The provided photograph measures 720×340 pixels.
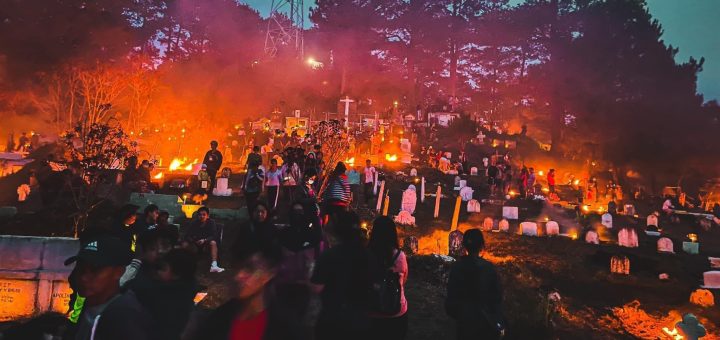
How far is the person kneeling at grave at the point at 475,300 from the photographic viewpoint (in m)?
3.92

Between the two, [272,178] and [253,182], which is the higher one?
[272,178]

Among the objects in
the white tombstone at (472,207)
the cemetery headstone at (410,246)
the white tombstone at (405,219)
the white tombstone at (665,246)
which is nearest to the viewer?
the cemetery headstone at (410,246)

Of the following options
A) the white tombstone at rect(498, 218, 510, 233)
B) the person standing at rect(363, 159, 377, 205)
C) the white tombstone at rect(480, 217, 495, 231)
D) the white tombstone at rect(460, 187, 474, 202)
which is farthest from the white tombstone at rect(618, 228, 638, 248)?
the person standing at rect(363, 159, 377, 205)

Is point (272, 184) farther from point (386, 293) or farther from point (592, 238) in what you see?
point (592, 238)

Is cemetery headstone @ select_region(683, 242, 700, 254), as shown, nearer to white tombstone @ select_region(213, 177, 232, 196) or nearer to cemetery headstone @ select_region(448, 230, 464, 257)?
cemetery headstone @ select_region(448, 230, 464, 257)

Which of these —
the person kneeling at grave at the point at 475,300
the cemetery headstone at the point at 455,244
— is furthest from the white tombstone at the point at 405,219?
the person kneeling at grave at the point at 475,300

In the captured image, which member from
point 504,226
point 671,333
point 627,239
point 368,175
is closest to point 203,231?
point 671,333

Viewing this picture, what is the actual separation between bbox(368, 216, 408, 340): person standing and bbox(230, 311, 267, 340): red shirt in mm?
1227

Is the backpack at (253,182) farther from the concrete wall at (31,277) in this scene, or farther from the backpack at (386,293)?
the backpack at (386,293)

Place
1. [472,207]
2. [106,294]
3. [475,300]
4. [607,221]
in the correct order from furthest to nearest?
[472,207]
[607,221]
[475,300]
[106,294]

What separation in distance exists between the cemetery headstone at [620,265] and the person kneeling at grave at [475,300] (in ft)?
36.0

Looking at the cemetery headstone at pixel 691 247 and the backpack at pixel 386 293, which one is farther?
the cemetery headstone at pixel 691 247

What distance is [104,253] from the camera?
2900 mm

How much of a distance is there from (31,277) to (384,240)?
6.28 m
